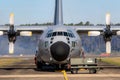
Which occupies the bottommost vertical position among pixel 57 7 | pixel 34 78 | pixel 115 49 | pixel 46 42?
pixel 115 49

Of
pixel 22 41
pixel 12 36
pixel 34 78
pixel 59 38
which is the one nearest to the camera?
pixel 34 78

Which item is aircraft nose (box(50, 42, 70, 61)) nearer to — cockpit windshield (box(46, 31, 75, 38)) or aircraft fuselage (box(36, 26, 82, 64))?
aircraft fuselage (box(36, 26, 82, 64))

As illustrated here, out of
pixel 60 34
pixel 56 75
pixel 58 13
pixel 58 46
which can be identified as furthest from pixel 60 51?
pixel 58 13

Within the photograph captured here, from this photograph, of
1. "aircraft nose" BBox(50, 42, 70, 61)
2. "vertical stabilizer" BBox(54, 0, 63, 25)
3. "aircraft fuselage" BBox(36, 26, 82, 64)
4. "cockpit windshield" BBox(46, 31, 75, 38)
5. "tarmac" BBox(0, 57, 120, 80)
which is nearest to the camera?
"tarmac" BBox(0, 57, 120, 80)

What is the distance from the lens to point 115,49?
155500 millimetres

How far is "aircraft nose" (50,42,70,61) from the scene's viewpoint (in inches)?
993

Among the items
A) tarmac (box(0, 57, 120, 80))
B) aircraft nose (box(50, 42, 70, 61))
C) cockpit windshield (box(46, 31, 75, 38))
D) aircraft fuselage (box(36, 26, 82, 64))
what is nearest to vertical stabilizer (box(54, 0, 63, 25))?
aircraft fuselage (box(36, 26, 82, 64))

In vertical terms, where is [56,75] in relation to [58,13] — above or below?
below

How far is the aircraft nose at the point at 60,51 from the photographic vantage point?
25.2 meters

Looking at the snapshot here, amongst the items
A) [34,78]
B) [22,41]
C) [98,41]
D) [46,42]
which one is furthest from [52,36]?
[98,41]

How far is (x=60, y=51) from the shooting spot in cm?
2517

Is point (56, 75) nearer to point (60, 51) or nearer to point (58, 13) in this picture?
point (60, 51)

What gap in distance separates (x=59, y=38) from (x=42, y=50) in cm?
207

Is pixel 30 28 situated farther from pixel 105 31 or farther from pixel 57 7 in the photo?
pixel 105 31
